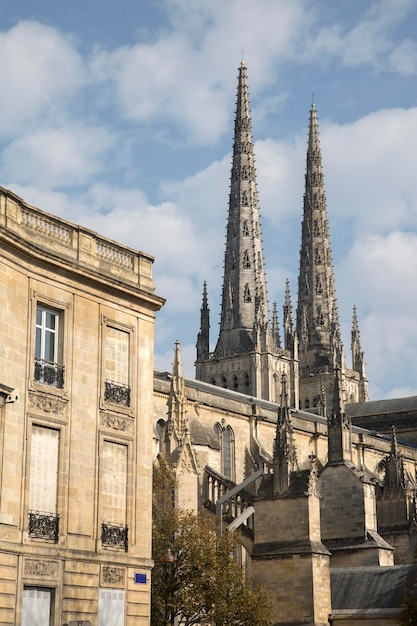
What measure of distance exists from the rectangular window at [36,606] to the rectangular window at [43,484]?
41.1 inches

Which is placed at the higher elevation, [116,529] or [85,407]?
[85,407]

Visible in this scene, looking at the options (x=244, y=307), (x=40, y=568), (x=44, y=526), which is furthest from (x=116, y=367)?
(x=244, y=307)

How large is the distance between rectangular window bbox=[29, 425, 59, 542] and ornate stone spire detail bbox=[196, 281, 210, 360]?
236 ft

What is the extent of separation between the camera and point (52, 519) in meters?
22.2

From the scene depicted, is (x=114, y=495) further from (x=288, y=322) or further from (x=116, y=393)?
(x=288, y=322)

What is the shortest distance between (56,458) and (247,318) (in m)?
71.8

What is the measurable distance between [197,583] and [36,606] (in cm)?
987

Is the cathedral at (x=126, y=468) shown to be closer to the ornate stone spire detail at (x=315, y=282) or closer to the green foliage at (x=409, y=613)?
the green foliage at (x=409, y=613)

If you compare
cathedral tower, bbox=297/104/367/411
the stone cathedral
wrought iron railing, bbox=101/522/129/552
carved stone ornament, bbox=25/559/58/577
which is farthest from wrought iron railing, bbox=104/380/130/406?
cathedral tower, bbox=297/104/367/411

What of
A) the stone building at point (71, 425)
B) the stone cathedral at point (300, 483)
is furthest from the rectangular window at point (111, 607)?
the stone cathedral at point (300, 483)

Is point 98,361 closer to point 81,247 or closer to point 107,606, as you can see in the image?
point 81,247

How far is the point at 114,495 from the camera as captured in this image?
2411 cm

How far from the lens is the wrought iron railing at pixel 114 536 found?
2350cm

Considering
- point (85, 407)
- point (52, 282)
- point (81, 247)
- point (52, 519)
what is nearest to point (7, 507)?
point (52, 519)
